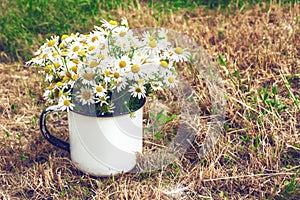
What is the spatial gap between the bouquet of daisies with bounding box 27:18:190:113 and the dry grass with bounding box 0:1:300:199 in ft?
1.10

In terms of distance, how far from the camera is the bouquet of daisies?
166 cm

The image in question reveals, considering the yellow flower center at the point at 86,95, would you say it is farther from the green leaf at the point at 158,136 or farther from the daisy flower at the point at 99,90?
the green leaf at the point at 158,136

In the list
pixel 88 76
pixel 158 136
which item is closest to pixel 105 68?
pixel 88 76

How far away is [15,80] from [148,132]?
816mm

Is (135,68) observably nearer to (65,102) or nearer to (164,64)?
(164,64)

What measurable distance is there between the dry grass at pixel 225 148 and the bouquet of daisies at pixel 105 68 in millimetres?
336

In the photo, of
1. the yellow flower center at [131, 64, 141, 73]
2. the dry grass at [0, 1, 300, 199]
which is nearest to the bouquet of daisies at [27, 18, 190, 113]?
the yellow flower center at [131, 64, 141, 73]

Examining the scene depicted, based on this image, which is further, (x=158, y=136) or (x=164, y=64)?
(x=158, y=136)

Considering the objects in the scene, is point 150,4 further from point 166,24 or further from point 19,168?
point 19,168

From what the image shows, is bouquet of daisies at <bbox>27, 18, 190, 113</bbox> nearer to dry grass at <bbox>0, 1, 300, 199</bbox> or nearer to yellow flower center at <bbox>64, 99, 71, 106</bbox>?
yellow flower center at <bbox>64, 99, 71, 106</bbox>

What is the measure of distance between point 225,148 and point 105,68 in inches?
24.9

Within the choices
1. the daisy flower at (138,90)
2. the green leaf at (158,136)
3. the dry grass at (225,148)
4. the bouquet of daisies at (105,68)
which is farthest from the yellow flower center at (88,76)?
the green leaf at (158,136)

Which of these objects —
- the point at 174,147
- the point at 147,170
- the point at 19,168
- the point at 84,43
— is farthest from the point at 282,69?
the point at 19,168

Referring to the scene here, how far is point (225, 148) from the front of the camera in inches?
79.4
